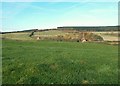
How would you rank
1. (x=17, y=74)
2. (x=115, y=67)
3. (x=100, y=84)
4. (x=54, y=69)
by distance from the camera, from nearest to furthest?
(x=100, y=84), (x=17, y=74), (x=54, y=69), (x=115, y=67)

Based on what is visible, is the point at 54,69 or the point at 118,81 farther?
the point at 54,69

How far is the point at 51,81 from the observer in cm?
2070

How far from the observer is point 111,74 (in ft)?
76.4

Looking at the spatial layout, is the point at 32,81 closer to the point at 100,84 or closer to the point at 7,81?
the point at 7,81

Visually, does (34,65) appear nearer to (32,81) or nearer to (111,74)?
(32,81)

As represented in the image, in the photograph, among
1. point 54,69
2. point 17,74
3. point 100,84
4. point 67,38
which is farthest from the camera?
point 67,38

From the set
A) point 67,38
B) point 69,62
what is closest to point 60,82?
point 69,62

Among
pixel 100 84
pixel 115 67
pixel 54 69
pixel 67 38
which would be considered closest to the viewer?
pixel 100 84

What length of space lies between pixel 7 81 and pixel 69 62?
7.55m

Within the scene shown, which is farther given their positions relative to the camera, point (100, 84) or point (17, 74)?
point (17, 74)

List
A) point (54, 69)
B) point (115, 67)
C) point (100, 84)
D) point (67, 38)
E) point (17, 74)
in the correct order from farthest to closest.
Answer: point (67, 38) → point (115, 67) → point (54, 69) → point (17, 74) → point (100, 84)

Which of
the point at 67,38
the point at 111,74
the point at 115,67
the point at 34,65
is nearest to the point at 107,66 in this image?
the point at 115,67

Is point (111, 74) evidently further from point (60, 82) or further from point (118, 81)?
point (60, 82)

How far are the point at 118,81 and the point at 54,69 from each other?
5.69 m
